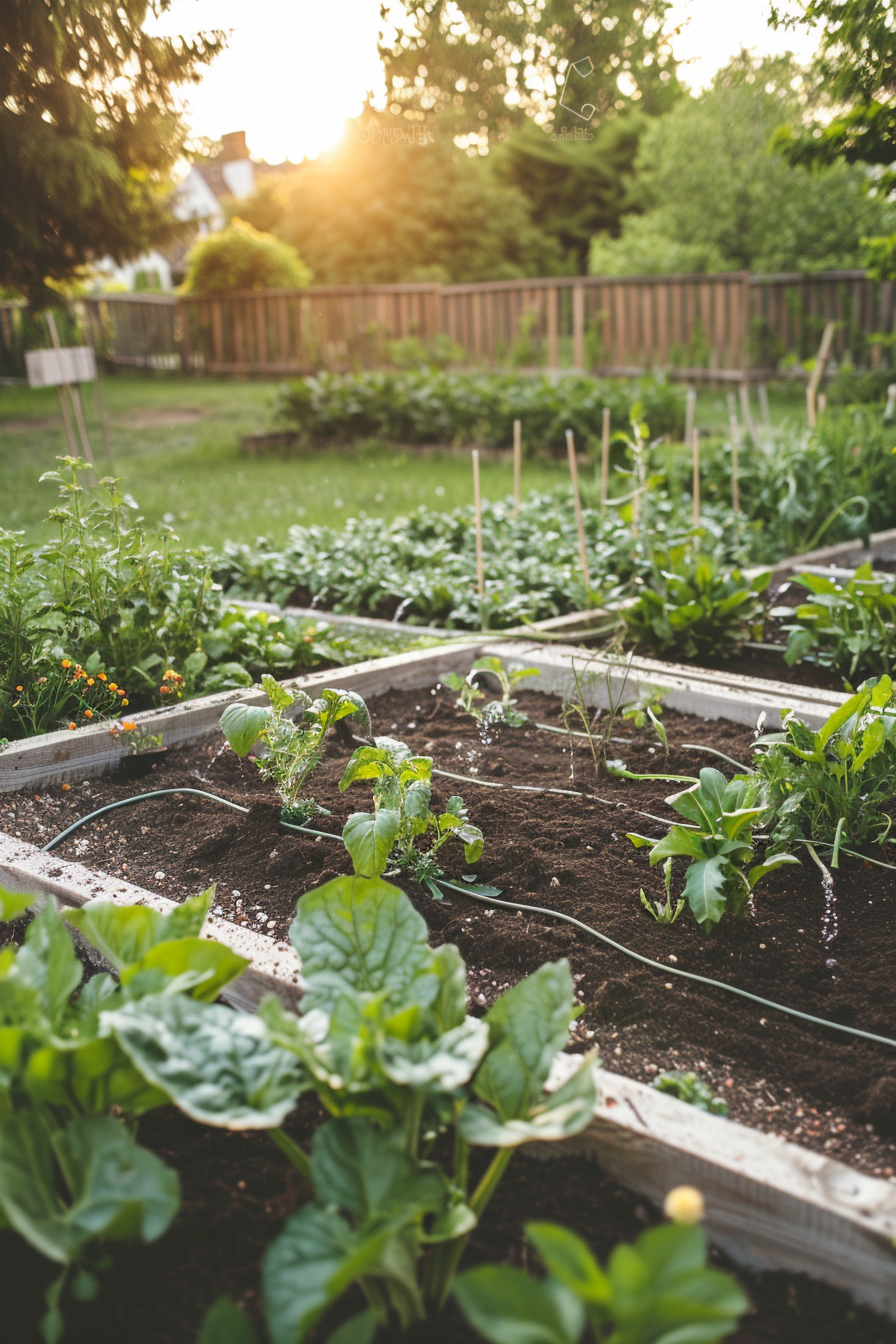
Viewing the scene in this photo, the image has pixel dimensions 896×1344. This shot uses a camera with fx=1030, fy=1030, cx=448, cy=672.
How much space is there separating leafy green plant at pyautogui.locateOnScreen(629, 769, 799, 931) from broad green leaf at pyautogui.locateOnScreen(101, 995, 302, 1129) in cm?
92

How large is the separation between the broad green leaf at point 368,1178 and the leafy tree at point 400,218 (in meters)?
26.9

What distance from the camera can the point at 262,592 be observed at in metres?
4.76

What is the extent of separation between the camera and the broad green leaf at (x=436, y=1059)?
42.8 inches

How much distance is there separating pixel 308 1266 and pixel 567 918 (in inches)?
41.4

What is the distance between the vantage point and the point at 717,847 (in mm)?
1933

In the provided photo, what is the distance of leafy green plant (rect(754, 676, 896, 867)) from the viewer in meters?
2.12

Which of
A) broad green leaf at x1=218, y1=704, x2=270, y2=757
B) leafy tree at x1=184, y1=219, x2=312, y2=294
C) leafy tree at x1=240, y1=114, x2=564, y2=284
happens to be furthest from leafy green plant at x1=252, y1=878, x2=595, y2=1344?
leafy tree at x1=240, y1=114, x2=564, y2=284

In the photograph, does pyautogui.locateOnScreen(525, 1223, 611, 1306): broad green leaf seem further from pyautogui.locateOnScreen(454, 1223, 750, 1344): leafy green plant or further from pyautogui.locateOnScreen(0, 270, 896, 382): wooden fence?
pyautogui.locateOnScreen(0, 270, 896, 382): wooden fence

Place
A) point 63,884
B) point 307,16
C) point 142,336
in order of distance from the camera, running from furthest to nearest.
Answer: point 142,336 → point 307,16 → point 63,884

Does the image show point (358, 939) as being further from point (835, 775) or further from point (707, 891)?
point (835, 775)

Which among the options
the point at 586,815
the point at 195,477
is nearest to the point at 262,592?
the point at 586,815

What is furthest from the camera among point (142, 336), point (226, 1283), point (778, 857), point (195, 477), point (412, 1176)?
point (142, 336)

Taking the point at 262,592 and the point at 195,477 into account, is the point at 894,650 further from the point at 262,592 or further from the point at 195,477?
the point at 195,477

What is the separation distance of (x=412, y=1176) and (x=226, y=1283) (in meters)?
0.35
